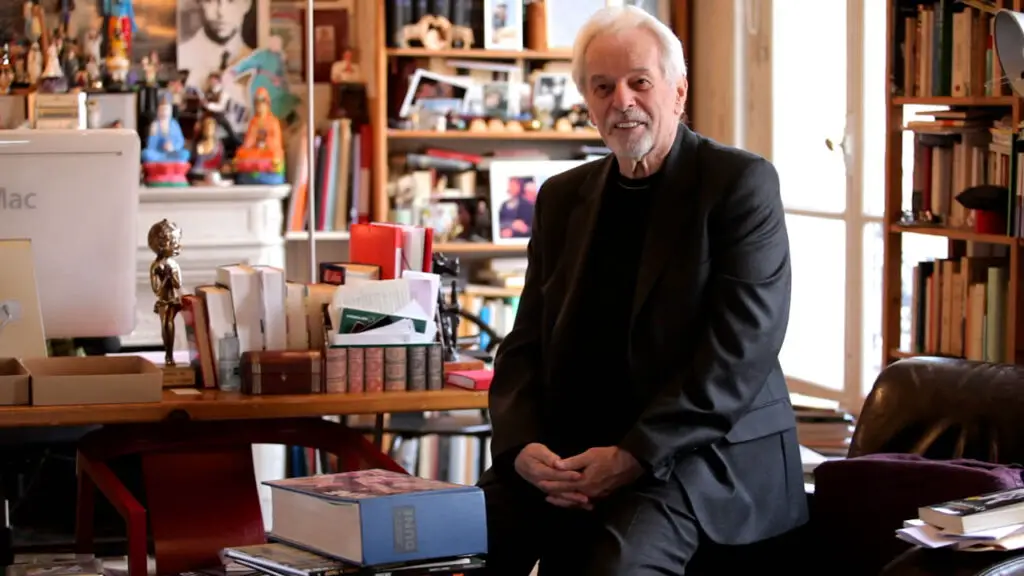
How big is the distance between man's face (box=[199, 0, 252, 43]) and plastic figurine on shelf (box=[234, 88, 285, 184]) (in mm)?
318

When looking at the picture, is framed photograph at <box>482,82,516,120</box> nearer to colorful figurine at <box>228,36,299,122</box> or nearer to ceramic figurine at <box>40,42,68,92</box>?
colorful figurine at <box>228,36,299,122</box>

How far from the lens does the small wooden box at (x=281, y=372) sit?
112 inches

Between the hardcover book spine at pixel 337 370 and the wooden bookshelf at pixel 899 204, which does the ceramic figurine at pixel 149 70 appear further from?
the hardcover book spine at pixel 337 370

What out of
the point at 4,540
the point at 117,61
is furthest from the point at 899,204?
the point at 117,61

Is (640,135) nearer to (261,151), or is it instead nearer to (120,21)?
(261,151)

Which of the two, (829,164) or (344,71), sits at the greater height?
(344,71)

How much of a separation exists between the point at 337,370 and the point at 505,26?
9.77 feet

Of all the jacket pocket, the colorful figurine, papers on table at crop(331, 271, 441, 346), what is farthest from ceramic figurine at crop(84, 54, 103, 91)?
the jacket pocket

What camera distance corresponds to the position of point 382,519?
2.16 m

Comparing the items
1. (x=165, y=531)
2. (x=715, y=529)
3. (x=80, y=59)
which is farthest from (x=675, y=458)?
(x=80, y=59)

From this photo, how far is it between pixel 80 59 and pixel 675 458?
3962 millimetres

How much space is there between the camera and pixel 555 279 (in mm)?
2701

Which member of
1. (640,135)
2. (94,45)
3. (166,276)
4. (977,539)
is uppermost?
(94,45)

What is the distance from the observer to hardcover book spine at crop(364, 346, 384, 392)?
114 inches
